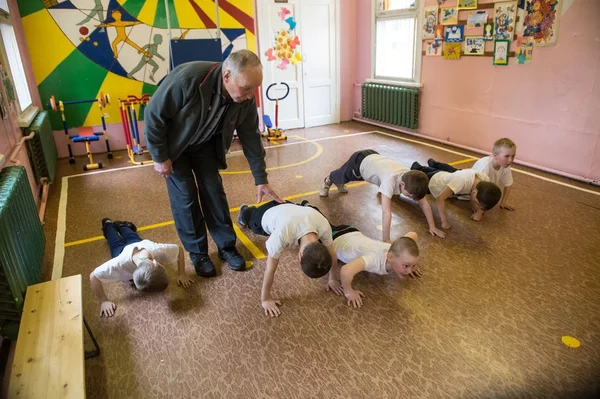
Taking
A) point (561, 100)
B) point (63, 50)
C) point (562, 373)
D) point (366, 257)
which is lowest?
point (562, 373)

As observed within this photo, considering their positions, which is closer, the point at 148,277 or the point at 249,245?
the point at 148,277

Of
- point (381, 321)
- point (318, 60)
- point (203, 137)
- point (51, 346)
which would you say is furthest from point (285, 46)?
point (51, 346)

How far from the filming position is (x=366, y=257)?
2.50 meters

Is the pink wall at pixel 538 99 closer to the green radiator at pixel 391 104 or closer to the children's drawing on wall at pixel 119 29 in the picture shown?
the green radiator at pixel 391 104

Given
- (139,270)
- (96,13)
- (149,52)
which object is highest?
(96,13)

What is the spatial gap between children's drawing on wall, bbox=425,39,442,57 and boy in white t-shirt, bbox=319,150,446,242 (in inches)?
119

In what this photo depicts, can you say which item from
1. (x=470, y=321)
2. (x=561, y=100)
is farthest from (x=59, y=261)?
(x=561, y=100)

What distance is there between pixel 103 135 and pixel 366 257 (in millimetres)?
5274

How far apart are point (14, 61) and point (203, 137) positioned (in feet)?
13.9

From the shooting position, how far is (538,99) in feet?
A: 15.5

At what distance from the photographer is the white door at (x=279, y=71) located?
22.4 feet

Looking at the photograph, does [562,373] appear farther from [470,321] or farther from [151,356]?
[151,356]

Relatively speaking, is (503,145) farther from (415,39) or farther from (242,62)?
(415,39)

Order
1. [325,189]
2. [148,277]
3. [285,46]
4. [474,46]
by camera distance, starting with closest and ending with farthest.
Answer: [148,277] < [325,189] < [474,46] < [285,46]
